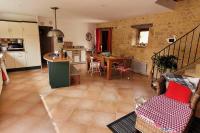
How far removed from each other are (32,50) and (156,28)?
17.3 feet

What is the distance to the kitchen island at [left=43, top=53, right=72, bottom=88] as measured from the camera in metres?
4.05

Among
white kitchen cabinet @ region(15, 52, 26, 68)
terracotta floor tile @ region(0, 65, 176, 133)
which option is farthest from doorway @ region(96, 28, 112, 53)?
white kitchen cabinet @ region(15, 52, 26, 68)

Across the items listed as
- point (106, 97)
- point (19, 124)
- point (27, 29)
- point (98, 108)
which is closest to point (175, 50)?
point (106, 97)

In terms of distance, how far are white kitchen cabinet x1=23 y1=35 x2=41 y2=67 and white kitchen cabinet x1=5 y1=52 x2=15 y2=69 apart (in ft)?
1.80

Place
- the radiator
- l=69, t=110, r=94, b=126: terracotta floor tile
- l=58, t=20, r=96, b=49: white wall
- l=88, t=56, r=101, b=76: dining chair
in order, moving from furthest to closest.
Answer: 1. l=58, t=20, r=96, b=49: white wall
2. the radiator
3. l=88, t=56, r=101, b=76: dining chair
4. l=69, t=110, r=94, b=126: terracotta floor tile

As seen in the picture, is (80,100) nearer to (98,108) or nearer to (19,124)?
(98,108)

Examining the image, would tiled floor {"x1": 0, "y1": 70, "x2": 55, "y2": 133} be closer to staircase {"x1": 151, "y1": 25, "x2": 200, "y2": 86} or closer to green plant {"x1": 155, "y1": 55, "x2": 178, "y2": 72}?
green plant {"x1": 155, "y1": 55, "x2": 178, "y2": 72}

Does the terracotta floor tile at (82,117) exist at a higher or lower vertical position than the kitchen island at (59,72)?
lower

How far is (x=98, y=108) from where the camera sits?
120 inches

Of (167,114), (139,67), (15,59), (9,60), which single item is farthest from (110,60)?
(9,60)

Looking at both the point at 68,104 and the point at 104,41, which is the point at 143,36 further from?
the point at 68,104

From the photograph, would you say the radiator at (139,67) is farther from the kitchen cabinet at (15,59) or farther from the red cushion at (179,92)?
the kitchen cabinet at (15,59)

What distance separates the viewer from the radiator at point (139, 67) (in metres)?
5.77

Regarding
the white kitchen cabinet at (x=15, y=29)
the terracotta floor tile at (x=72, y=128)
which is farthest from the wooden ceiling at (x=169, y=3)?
the white kitchen cabinet at (x=15, y=29)
